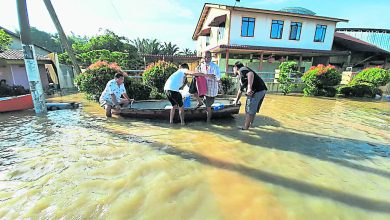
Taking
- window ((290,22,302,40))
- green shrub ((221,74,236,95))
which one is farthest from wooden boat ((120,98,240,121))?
window ((290,22,302,40))

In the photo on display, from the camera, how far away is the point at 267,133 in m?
6.28

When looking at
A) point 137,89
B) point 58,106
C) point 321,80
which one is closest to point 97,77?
point 137,89

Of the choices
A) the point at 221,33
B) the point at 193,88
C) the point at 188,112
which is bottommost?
the point at 188,112

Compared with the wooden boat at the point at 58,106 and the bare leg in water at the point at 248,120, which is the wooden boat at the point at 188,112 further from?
the wooden boat at the point at 58,106

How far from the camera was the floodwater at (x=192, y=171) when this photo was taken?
2.88m

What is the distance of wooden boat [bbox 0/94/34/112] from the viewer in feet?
28.9

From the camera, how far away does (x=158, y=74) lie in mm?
10930

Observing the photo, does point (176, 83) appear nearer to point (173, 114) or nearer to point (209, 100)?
point (173, 114)

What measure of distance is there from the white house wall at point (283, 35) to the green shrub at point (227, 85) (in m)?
5.78

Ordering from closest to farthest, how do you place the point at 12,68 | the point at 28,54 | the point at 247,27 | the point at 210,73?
1. the point at 210,73
2. the point at 28,54
3. the point at 12,68
4. the point at 247,27

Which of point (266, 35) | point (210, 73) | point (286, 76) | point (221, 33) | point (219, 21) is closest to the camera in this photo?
point (210, 73)

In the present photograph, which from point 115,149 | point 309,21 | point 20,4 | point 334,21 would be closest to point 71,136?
point 115,149

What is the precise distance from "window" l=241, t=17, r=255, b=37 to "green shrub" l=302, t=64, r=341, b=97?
21.0 ft

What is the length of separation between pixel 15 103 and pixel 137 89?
5053 millimetres
